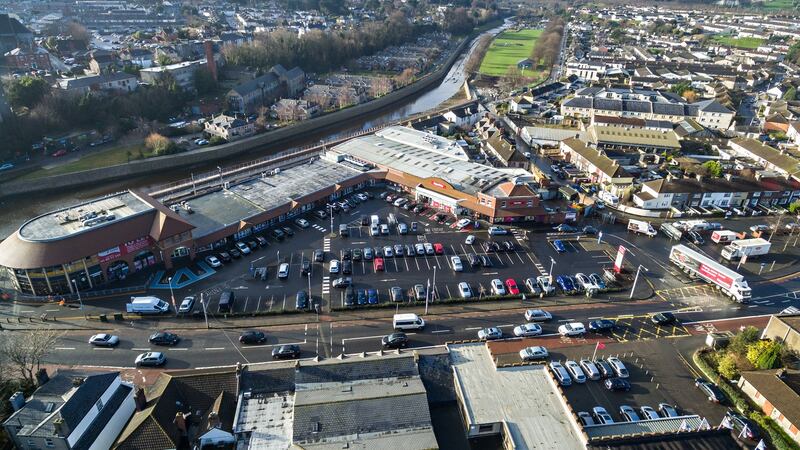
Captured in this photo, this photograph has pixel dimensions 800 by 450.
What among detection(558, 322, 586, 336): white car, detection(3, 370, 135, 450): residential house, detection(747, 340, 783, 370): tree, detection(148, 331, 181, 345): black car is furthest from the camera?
detection(558, 322, 586, 336): white car

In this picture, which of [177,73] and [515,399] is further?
[177,73]

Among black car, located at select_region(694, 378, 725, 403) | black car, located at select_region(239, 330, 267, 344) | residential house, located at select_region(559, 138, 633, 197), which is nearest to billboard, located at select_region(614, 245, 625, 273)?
black car, located at select_region(694, 378, 725, 403)

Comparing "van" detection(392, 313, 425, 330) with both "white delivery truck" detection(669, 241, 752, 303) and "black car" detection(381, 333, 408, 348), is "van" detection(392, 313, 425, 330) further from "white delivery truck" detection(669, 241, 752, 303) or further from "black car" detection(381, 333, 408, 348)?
"white delivery truck" detection(669, 241, 752, 303)

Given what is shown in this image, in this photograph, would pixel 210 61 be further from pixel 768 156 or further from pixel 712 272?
pixel 768 156

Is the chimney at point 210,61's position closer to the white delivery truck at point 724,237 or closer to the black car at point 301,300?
the black car at point 301,300

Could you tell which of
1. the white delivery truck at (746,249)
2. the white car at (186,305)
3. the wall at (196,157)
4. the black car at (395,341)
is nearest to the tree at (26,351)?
the white car at (186,305)

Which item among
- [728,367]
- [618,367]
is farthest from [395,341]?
[728,367]
